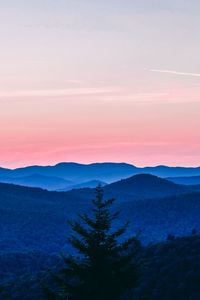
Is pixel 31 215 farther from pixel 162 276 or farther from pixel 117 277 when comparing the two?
pixel 117 277

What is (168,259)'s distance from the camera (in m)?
50.7

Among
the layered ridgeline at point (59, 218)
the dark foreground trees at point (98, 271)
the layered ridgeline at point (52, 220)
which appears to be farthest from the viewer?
the layered ridgeline at point (59, 218)

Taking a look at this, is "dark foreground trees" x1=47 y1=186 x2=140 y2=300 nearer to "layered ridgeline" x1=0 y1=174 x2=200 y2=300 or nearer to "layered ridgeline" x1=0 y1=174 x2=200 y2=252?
"layered ridgeline" x1=0 y1=174 x2=200 y2=300

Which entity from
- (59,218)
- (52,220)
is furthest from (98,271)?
(59,218)

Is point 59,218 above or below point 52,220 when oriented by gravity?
above

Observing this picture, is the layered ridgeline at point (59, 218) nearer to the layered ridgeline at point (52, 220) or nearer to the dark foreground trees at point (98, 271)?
the layered ridgeline at point (52, 220)

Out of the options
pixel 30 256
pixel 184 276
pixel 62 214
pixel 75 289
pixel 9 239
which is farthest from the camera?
pixel 62 214

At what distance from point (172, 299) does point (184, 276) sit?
409 cm

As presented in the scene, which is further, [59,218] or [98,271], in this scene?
[59,218]

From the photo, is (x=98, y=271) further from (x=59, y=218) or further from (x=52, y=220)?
(x=59, y=218)

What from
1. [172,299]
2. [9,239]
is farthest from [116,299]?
[9,239]

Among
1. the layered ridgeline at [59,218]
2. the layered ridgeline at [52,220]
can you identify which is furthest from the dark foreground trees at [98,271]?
the layered ridgeline at [59,218]

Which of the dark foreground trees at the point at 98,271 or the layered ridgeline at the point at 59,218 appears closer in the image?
the dark foreground trees at the point at 98,271

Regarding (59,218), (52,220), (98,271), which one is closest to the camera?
(98,271)
